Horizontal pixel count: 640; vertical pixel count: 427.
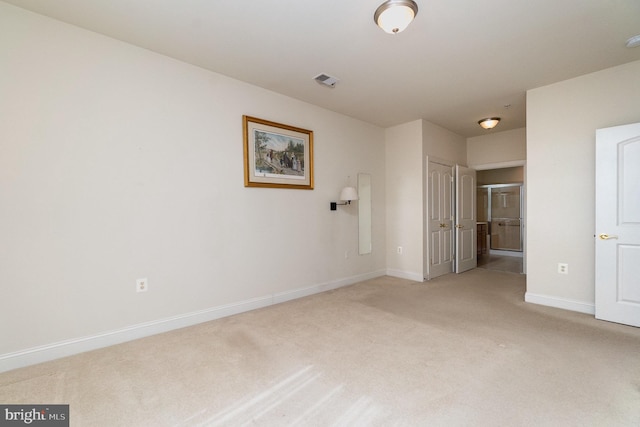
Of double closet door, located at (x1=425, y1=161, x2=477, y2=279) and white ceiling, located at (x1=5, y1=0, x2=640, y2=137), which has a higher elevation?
white ceiling, located at (x1=5, y1=0, x2=640, y2=137)

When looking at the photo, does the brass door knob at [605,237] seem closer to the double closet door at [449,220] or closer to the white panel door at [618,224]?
the white panel door at [618,224]

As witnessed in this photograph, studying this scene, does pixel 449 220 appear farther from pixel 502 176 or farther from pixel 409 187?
pixel 502 176

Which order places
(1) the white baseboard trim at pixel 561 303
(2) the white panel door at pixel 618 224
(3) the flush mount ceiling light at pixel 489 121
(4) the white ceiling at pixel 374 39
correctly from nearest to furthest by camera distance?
1. (4) the white ceiling at pixel 374 39
2. (2) the white panel door at pixel 618 224
3. (1) the white baseboard trim at pixel 561 303
4. (3) the flush mount ceiling light at pixel 489 121

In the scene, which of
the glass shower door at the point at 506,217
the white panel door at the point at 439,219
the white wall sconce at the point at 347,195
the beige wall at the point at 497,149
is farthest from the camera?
the glass shower door at the point at 506,217

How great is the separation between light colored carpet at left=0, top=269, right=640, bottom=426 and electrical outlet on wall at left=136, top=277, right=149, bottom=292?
47 centimetres

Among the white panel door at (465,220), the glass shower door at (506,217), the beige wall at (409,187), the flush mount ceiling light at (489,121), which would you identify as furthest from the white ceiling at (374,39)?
the glass shower door at (506,217)

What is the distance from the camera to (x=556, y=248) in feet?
11.2

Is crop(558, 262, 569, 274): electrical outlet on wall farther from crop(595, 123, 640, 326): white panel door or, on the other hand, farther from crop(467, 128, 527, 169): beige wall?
crop(467, 128, 527, 169): beige wall

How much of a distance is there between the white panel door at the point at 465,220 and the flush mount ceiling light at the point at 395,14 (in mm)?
3884

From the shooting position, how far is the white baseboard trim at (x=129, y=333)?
2.12m

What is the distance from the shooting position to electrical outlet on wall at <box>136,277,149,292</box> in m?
2.62

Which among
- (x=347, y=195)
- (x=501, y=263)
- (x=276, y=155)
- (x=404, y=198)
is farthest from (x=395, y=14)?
(x=501, y=263)

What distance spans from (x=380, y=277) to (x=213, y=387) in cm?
357

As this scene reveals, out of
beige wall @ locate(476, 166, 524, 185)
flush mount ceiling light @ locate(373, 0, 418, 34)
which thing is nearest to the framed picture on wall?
flush mount ceiling light @ locate(373, 0, 418, 34)
